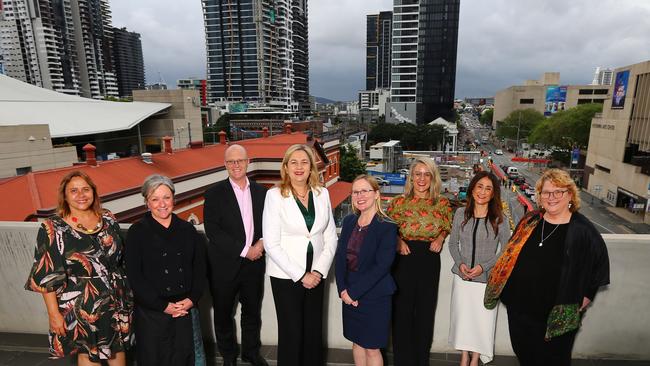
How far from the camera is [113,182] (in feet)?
34.1

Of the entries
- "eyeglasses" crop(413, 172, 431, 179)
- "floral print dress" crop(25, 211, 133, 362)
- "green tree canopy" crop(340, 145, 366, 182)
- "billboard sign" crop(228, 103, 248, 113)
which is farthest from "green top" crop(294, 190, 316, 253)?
"billboard sign" crop(228, 103, 248, 113)

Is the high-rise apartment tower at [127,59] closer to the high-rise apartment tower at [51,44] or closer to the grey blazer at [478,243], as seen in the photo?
the high-rise apartment tower at [51,44]

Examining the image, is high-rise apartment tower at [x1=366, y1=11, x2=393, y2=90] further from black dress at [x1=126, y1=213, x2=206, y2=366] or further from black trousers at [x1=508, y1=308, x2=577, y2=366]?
black dress at [x1=126, y1=213, x2=206, y2=366]

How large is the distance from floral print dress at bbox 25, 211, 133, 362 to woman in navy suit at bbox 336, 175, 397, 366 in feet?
5.33

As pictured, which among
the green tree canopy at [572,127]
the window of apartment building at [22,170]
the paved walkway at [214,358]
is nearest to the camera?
the paved walkway at [214,358]

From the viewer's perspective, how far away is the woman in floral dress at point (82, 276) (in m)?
2.26

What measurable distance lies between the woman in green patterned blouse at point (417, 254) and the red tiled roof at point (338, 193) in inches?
673

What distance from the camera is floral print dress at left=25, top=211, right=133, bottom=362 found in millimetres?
2254

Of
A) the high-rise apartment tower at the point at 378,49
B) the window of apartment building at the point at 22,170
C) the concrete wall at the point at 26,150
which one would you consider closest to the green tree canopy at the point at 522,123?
the concrete wall at the point at 26,150

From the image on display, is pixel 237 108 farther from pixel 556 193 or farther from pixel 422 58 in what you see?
pixel 556 193

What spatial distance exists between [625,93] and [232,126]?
57.7 meters

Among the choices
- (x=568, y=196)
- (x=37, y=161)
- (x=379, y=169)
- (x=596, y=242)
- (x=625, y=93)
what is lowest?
(x=379, y=169)

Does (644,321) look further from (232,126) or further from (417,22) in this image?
(417,22)

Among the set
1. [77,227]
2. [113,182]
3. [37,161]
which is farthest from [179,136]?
[77,227]
